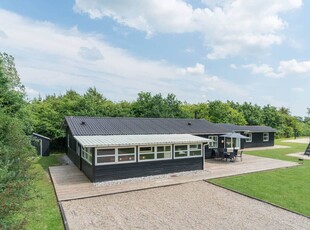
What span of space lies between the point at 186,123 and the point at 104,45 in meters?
9.87

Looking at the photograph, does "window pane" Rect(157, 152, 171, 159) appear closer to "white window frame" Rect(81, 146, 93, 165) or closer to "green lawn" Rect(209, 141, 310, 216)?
"green lawn" Rect(209, 141, 310, 216)

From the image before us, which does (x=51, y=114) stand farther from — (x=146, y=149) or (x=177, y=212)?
(x=177, y=212)

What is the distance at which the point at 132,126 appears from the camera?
1675 centimetres

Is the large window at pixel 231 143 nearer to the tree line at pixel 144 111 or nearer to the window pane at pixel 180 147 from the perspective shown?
the tree line at pixel 144 111

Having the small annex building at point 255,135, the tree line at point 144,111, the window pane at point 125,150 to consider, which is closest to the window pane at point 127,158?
the window pane at point 125,150

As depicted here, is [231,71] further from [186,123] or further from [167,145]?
[167,145]

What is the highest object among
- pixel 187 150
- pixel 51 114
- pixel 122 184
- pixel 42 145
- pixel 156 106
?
pixel 156 106

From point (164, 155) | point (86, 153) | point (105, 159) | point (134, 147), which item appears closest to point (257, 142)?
point (164, 155)

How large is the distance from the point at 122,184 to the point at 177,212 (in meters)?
4.18

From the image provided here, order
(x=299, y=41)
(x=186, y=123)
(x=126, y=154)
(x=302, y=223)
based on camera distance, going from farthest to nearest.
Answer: (x=186, y=123) < (x=299, y=41) < (x=126, y=154) < (x=302, y=223)

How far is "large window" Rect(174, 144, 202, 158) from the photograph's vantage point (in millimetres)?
13547

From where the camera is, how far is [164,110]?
30.1m

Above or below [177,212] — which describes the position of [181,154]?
above

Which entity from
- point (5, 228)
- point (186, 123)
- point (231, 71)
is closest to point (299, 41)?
point (231, 71)
